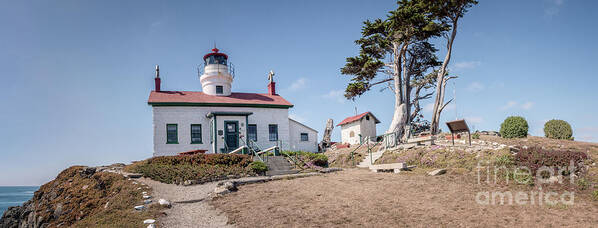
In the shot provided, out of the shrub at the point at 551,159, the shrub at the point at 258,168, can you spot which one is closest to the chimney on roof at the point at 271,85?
the shrub at the point at 258,168

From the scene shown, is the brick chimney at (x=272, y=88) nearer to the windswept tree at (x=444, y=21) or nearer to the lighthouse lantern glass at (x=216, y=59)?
the lighthouse lantern glass at (x=216, y=59)

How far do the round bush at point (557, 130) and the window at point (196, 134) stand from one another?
25720mm

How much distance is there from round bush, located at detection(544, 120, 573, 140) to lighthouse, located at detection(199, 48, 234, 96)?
24.6m

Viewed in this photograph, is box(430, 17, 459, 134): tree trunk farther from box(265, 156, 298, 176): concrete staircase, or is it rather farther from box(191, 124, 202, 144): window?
box(191, 124, 202, 144): window

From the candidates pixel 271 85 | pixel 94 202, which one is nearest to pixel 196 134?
pixel 271 85

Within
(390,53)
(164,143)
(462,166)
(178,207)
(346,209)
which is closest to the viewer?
(346,209)

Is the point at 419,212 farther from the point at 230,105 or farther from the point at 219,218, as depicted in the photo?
the point at 230,105

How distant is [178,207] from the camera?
9.84 metres

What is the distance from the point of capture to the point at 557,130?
2548 cm

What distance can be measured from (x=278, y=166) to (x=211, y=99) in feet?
33.9

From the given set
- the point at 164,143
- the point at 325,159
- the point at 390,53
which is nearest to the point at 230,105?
the point at 164,143

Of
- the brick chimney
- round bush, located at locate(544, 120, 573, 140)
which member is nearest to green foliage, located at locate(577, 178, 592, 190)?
round bush, located at locate(544, 120, 573, 140)

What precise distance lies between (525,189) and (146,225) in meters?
9.76

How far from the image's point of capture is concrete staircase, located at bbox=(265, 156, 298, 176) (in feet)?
52.4
